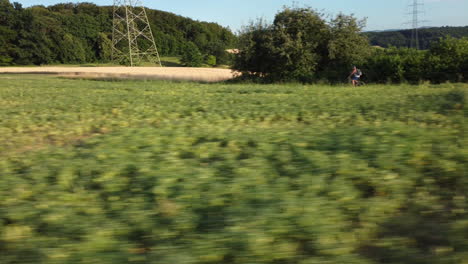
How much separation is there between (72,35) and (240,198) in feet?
282

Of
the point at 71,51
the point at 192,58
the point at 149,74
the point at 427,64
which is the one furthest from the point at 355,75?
the point at 71,51

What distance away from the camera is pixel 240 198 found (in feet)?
13.6

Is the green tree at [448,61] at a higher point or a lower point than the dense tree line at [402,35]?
lower

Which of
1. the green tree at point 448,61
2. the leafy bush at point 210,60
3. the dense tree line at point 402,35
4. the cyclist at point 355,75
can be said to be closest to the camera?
the cyclist at point 355,75

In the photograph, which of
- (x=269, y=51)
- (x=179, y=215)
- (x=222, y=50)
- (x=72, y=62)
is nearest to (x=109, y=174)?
(x=179, y=215)

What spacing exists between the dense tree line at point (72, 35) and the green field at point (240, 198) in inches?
2081

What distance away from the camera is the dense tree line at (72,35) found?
69.1m

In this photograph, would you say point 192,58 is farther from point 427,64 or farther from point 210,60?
point 427,64

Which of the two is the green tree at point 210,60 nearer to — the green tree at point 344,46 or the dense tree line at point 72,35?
the dense tree line at point 72,35

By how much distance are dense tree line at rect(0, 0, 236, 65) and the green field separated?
2081 inches

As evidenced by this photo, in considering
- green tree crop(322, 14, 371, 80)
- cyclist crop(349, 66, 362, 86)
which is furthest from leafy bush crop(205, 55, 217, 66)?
cyclist crop(349, 66, 362, 86)

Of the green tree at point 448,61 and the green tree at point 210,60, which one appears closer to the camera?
the green tree at point 448,61

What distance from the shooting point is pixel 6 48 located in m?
68.4

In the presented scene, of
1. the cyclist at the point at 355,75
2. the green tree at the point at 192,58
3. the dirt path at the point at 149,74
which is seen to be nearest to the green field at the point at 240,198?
the cyclist at the point at 355,75
